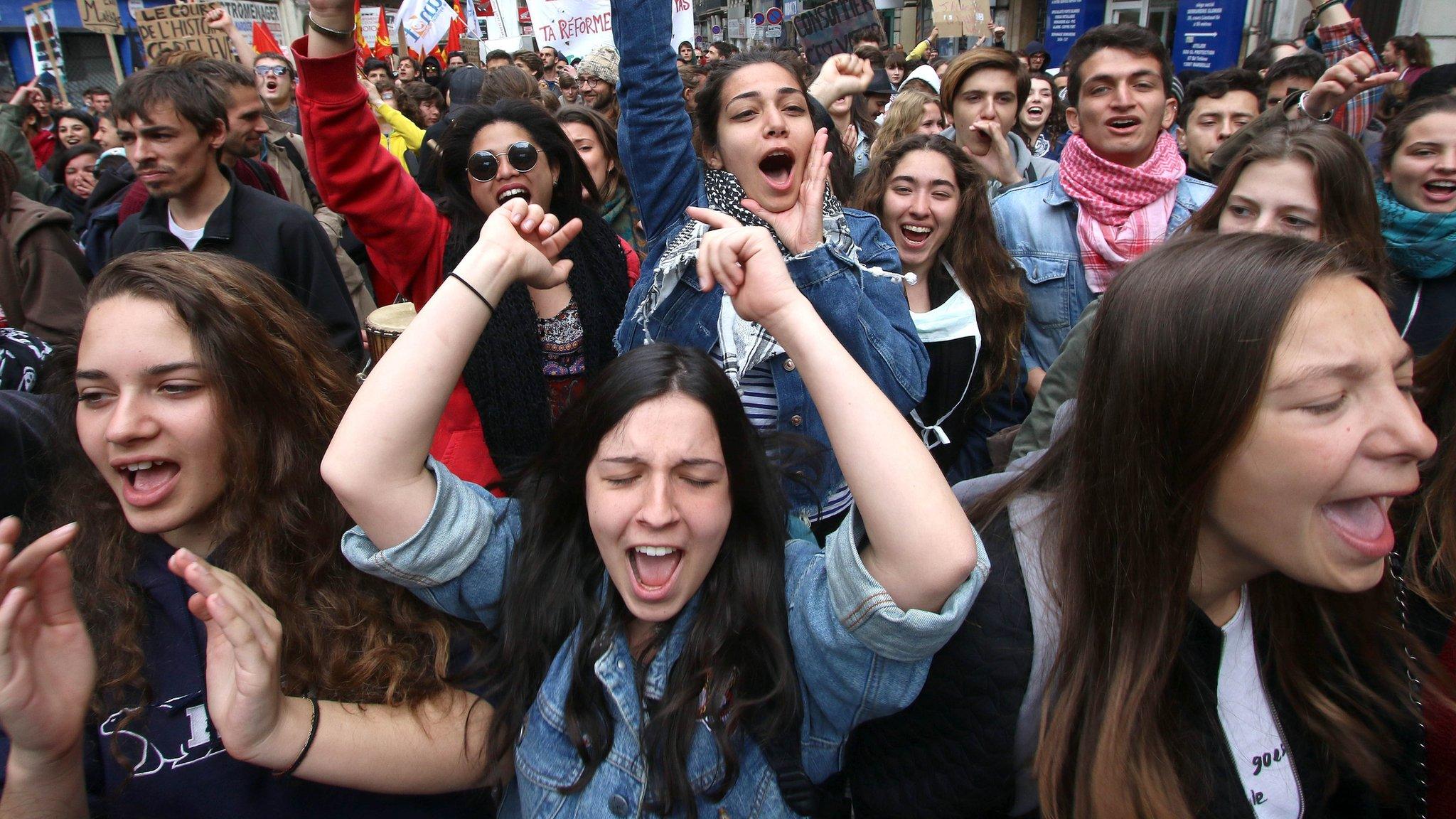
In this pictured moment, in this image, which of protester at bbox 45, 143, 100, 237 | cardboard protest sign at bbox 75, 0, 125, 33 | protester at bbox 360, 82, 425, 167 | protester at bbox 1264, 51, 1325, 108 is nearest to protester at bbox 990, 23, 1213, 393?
protester at bbox 1264, 51, 1325, 108

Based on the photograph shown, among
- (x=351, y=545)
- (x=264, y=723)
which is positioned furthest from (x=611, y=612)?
(x=264, y=723)

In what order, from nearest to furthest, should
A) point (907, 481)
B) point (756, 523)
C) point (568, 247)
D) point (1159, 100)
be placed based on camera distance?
point (907, 481) < point (756, 523) < point (568, 247) < point (1159, 100)

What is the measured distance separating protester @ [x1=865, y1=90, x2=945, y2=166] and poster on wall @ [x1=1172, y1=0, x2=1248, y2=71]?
9039 millimetres

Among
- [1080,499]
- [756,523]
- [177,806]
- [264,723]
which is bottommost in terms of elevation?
[177,806]

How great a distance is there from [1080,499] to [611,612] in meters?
0.88

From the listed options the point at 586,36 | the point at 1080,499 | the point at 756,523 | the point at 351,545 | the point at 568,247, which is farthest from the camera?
the point at 586,36

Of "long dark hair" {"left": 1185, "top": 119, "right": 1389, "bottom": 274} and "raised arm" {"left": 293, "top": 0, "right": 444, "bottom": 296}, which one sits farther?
"raised arm" {"left": 293, "top": 0, "right": 444, "bottom": 296}

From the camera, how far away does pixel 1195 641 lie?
4.69 ft

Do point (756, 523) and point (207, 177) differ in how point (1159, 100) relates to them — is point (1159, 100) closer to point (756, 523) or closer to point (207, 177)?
point (756, 523)

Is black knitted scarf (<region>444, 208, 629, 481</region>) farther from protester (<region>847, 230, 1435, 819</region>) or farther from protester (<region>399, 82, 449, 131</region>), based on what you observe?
protester (<region>399, 82, 449, 131</region>)

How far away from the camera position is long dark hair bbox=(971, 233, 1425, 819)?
1273 millimetres

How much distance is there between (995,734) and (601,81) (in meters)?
6.79

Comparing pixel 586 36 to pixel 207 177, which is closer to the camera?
pixel 207 177

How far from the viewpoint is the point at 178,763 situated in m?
1.50
